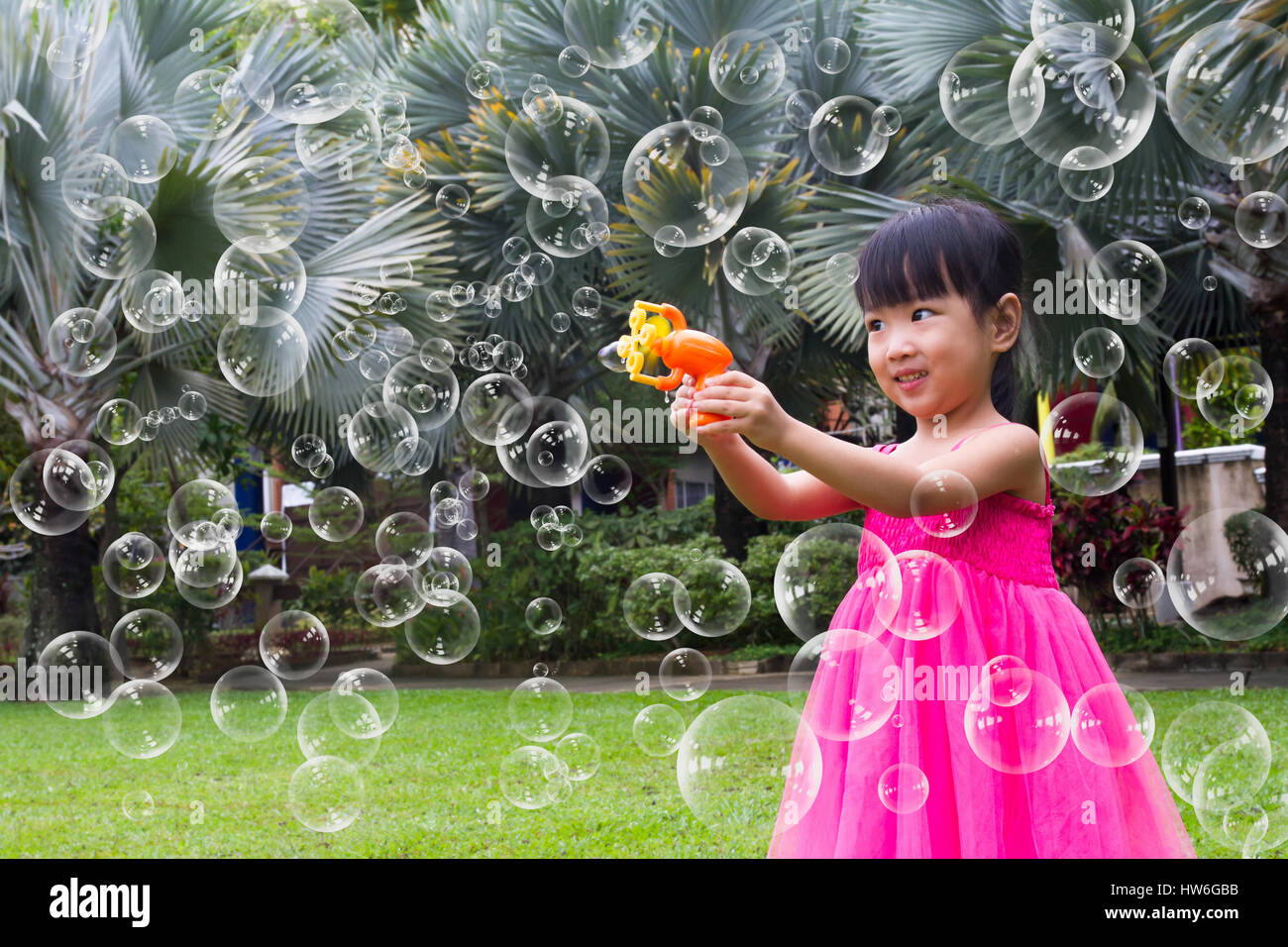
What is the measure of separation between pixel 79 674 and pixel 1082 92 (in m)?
6.75

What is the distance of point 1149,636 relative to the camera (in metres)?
8.46

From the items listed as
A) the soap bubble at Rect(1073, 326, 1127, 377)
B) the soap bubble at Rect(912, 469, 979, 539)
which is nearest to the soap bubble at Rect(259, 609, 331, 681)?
the soap bubble at Rect(912, 469, 979, 539)

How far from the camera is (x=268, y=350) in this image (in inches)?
290

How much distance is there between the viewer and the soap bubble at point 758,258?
13.9 ft

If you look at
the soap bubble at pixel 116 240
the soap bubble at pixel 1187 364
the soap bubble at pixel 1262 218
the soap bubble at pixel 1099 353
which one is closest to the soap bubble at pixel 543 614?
the soap bubble at pixel 116 240

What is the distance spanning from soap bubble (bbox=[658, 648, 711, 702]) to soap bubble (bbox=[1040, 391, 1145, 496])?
1378 millimetres

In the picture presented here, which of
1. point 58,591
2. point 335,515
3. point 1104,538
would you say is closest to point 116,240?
point 335,515

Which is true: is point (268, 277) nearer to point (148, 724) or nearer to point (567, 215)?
point (567, 215)

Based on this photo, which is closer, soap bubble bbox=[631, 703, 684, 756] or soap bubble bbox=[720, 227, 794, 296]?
soap bubble bbox=[720, 227, 794, 296]

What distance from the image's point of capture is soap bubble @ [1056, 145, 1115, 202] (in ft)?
14.9

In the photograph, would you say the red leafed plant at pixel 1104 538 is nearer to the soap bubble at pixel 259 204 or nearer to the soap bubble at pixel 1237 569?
the soap bubble at pixel 1237 569

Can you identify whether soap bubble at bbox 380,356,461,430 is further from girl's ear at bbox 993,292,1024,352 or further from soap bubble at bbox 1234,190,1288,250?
girl's ear at bbox 993,292,1024,352
